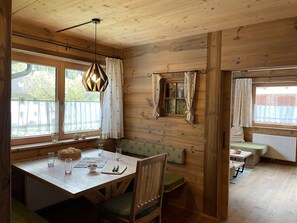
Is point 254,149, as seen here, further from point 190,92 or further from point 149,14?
point 149,14

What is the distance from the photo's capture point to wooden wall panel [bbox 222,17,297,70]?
2447mm

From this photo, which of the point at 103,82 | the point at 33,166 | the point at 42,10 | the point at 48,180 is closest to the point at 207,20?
the point at 103,82

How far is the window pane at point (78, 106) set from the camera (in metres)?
3.47

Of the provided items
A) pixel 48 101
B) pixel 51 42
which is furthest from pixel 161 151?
pixel 51 42

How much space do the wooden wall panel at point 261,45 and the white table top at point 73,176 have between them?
180 centimetres

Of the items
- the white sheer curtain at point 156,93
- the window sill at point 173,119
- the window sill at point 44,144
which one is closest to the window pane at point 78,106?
the window sill at point 44,144

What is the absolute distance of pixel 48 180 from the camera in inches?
82.4

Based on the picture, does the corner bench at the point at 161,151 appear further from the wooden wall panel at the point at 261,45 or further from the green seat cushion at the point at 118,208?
the wooden wall panel at the point at 261,45

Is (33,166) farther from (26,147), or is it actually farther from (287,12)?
(287,12)

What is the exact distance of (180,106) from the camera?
3.41 m

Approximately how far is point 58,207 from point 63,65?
2042 mm

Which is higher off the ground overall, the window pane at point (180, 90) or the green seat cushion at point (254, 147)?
the window pane at point (180, 90)

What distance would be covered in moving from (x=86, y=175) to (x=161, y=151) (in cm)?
142

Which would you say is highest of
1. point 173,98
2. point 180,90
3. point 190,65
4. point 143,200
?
point 190,65
